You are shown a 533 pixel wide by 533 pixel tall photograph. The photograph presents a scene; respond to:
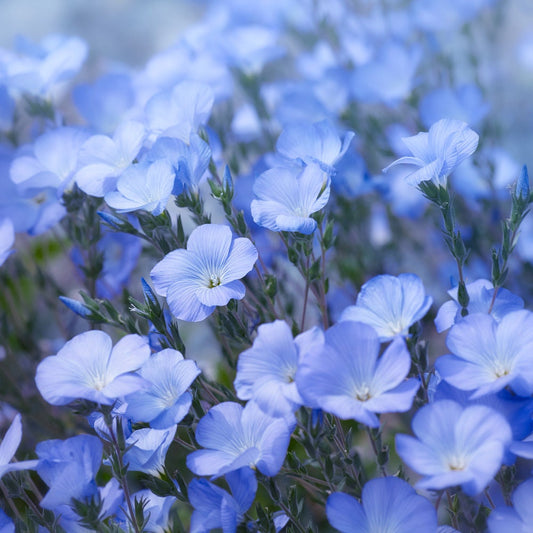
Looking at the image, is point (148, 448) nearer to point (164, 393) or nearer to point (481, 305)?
point (164, 393)

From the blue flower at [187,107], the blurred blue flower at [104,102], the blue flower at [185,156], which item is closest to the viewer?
the blue flower at [185,156]

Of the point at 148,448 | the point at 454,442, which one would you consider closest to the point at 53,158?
the point at 148,448

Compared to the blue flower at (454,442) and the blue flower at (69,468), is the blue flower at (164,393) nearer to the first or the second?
the blue flower at (69,468)

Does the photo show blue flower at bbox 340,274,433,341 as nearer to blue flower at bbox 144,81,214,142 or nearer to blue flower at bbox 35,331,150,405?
blue flower at bbox 35,331,150,405

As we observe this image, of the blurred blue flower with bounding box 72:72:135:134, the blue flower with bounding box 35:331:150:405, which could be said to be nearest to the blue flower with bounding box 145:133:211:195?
the blue flower with bounding box 35:331:150:405

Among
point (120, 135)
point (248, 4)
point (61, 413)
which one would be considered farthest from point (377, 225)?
point (120, 135)

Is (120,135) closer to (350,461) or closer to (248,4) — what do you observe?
(350,461)

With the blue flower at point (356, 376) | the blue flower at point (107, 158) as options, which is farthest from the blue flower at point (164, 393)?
the blue flower at point (107, 158)

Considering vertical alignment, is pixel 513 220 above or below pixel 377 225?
above
